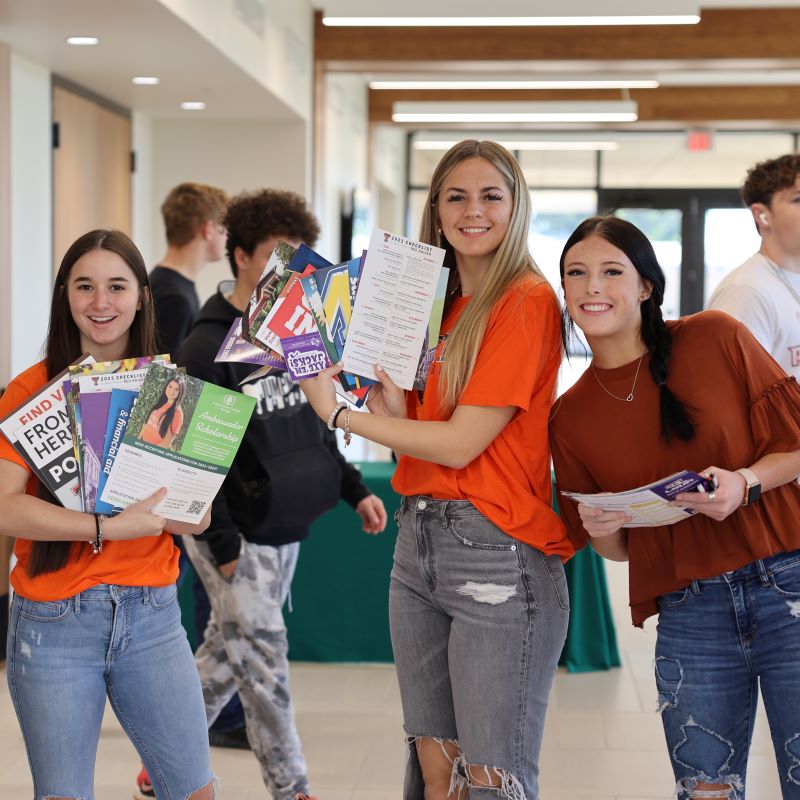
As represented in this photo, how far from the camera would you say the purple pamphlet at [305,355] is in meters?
2.06

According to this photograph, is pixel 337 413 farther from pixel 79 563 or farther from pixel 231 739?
pixel 231 739

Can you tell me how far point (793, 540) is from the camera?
1982 millimetres

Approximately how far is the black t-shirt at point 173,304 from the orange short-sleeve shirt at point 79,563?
206 centimetres

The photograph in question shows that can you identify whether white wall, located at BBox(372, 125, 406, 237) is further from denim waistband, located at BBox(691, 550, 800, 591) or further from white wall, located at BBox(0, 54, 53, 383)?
denim waistband, located at BBox(691, 550, 800, 591)

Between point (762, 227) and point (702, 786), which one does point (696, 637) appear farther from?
point (762, 227)

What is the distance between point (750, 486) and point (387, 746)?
2282 mm

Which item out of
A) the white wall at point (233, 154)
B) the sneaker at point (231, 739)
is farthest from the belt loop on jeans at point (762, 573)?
the white wall at point (233, 154)

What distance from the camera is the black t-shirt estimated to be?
424 centimetres

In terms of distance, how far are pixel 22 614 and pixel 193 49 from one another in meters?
3.98

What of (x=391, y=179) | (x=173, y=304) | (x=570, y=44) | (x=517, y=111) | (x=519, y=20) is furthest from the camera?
(x=391, y=179)

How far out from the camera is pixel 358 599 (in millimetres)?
4742

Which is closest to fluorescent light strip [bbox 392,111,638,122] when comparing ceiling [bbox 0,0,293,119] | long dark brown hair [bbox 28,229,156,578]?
ceiling [bbox 0,0,293,119]

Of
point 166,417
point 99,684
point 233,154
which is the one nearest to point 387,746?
point 99,684

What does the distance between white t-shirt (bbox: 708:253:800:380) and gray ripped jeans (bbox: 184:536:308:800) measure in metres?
1.41
